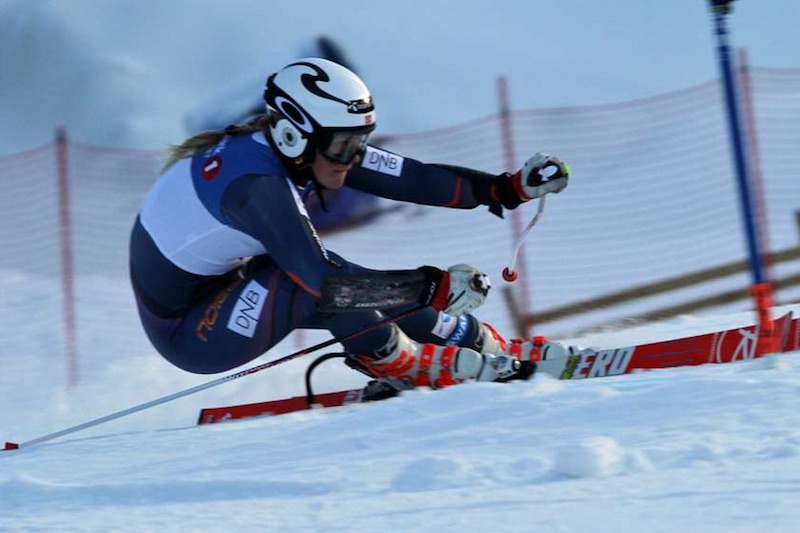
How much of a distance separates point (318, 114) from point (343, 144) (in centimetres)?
14

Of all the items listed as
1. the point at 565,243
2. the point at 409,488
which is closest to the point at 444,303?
the point at 409,488

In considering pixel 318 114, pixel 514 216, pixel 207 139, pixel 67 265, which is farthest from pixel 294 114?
pixel 67 265

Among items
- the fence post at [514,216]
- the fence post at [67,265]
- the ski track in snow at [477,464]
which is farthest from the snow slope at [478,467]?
the fence post at [67,265]

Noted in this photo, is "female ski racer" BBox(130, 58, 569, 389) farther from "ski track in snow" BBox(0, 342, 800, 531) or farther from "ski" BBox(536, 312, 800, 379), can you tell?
"ski track in snow" BBox(0, 342, 800, 531)

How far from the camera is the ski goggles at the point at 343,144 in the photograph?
3.67 meters

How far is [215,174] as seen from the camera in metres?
3.70

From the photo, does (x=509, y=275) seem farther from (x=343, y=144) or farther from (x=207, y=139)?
(x=207, y=139)

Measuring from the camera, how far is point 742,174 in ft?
11.5

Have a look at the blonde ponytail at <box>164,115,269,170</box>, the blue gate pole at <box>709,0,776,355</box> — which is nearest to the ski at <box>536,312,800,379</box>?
Result: the blue gate pole at <box>709,0,776,355</box>

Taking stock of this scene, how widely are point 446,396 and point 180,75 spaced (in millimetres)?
15987

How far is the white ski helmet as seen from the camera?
3.65m

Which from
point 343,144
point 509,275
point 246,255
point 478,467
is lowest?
point 478,467

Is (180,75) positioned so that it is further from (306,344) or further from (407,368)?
(407,368)

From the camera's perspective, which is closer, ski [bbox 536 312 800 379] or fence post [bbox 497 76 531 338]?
ski [bbox 536 312 800 379]
